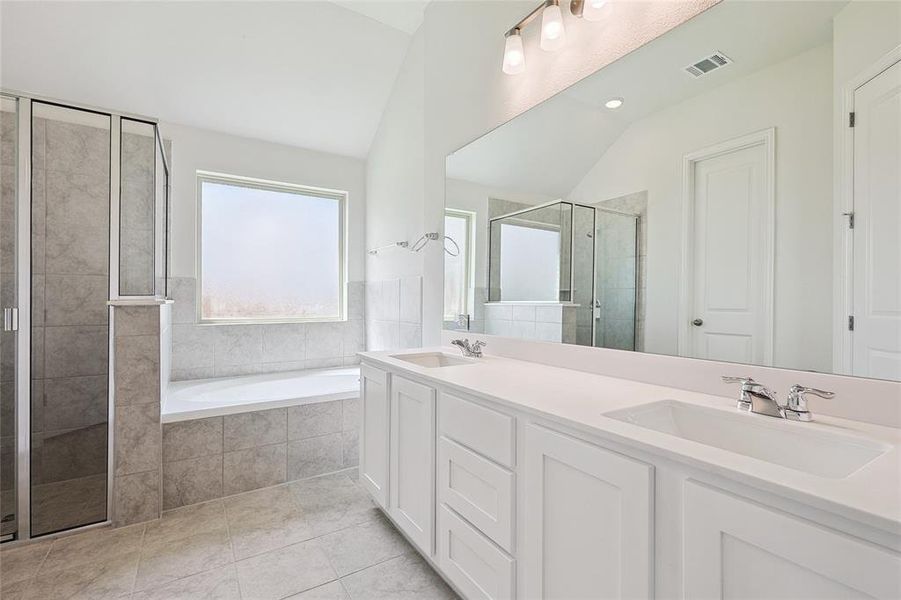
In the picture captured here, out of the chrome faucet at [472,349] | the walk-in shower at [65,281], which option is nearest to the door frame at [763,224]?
the chrome faucet at [472,349]

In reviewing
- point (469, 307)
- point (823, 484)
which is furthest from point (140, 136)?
point (823, 484)

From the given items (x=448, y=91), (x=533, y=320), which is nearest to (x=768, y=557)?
(x=533, y=320)

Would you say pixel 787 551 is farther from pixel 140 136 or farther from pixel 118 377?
pixel 140 136

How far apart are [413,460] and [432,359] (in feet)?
2.13

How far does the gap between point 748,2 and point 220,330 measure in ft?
11.5

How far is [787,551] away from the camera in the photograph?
63 cm

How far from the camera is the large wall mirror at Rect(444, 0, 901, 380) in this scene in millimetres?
935

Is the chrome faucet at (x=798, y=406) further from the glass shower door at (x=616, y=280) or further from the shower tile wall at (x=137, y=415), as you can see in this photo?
the shower tile wall at (x=137, y=415)

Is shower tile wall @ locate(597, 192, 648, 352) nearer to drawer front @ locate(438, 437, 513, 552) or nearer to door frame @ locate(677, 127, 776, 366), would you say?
door frame @ locate(677, 127, 776, 366)

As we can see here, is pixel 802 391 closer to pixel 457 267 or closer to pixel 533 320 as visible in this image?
pixel 533 320

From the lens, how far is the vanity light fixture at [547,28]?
157 cm

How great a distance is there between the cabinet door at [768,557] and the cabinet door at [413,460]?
3.04 ft

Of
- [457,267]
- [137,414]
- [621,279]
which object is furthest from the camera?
[457,267]

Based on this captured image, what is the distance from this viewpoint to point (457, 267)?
8.09 ft
